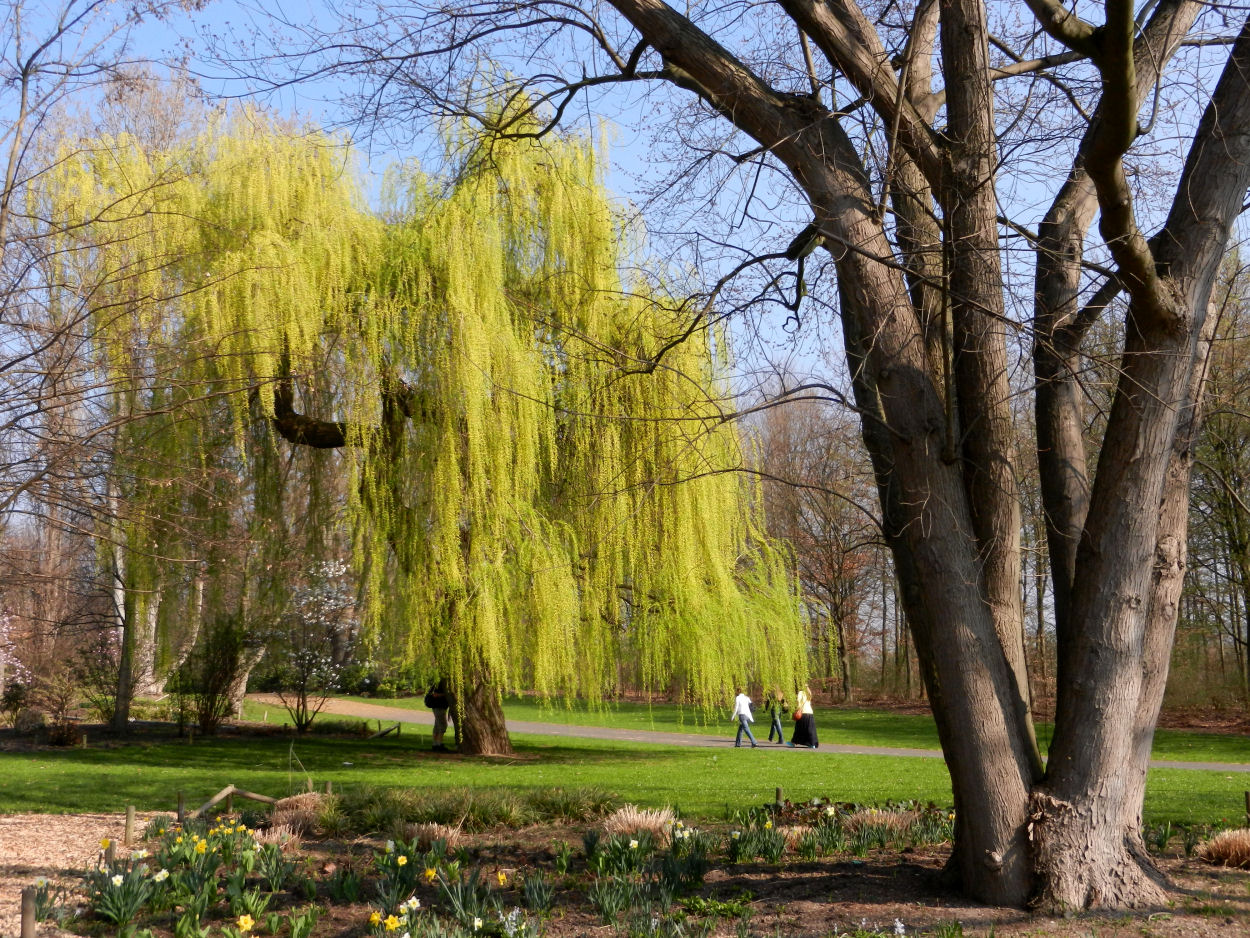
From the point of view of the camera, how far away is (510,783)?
1091 cm

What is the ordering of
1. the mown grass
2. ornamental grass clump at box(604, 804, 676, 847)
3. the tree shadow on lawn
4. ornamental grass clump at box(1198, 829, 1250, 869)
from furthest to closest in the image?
the mown grass → the tree shadow on lawn → ornamental grass clump at box(604, 804, 676, 847) → ornamental grass clump at box(1198, 829, 1250, 869)

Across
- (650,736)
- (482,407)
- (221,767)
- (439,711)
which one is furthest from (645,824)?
(650,736)

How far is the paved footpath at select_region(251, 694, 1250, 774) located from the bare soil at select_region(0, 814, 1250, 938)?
10808 mm

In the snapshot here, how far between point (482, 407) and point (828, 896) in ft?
26.0

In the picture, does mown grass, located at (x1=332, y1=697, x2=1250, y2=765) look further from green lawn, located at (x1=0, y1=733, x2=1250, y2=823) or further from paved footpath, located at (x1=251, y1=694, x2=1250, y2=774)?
green lawn, located at (x1=0, y1=733, x2=1250, y2=823)

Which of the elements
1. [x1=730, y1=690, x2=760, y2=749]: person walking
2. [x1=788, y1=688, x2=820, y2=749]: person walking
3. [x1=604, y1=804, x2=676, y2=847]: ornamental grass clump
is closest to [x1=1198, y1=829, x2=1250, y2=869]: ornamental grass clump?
[x1=604, y1=804, x2=676, y2=847]: ornamental grass clump

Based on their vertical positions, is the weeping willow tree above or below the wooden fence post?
above

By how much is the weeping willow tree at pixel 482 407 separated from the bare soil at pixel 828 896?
518 cm

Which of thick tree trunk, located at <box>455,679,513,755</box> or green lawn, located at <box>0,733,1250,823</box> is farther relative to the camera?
thick tree trunk, located at <box>455,679,513,755</box>

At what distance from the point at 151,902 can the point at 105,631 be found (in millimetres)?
17286

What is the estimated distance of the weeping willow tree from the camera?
1175 cm

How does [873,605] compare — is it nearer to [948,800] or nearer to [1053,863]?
[948,800]

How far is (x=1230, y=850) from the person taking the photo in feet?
18.3

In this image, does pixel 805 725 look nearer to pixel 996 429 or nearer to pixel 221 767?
pixel 221 767
